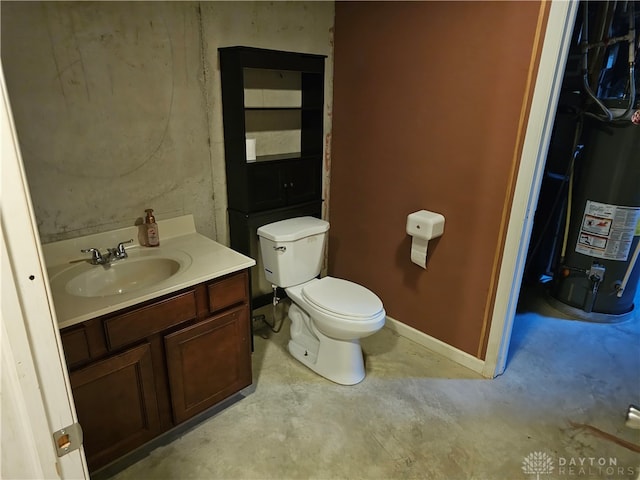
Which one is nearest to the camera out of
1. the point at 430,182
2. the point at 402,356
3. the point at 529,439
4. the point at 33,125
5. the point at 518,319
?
the point at 33,125

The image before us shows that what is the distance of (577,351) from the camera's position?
8.73ft

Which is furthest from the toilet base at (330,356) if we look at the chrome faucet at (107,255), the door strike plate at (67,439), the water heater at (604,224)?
the water heater at (604,224)

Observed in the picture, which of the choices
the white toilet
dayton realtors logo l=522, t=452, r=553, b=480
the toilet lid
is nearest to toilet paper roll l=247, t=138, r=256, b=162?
the white toilet

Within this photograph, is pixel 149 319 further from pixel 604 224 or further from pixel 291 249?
pixel 604 224

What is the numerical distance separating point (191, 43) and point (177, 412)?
5.84 feet

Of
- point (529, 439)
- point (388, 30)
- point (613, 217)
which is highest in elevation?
point (388, 30)

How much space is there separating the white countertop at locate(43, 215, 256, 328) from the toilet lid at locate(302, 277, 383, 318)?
1.69ft

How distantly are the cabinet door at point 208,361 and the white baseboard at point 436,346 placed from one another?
3.65ft

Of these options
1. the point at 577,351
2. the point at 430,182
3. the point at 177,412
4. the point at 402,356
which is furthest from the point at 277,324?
the point at 577,351

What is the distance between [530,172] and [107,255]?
6.57 ft

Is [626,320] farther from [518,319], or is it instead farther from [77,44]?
[77,44]

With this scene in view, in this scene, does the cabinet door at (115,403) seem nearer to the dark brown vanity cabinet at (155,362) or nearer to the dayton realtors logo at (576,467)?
the dark brown vanity cabinet at (155,362)

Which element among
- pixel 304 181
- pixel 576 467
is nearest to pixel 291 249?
pixel 304 181

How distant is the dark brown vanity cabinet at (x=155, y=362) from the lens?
4.97ft
